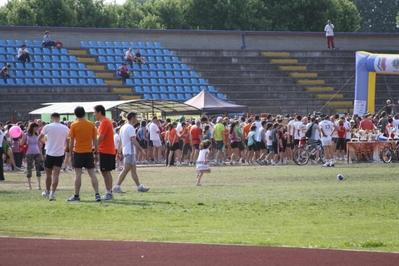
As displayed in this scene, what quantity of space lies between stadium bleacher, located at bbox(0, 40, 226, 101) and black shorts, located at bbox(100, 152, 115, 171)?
3008cm

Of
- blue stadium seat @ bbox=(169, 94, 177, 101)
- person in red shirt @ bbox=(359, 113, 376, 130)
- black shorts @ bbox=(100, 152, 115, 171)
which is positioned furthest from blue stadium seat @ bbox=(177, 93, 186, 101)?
black shorts @ bbox=(100, 152, 115, 171)

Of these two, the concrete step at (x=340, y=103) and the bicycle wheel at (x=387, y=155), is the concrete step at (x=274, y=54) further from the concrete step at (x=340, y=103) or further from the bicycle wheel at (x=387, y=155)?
the bicycle wheel at (x=387, y=155)

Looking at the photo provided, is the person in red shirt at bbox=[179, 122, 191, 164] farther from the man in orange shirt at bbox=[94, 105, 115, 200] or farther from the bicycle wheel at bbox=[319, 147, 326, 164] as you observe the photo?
the man in orange shirt at bbox=[94, 105, 115, 200]

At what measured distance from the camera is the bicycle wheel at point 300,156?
36.0 metres

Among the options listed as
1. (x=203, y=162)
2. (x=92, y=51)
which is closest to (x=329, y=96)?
(x=92, y=51)

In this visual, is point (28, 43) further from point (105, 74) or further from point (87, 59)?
point (105, 74)

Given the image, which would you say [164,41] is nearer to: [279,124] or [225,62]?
[225,62]

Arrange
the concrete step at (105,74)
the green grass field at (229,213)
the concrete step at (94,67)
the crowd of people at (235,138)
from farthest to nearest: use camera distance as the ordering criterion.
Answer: the concrete step at (94,67), the concrete step at (105,74), the crowd of people at (235,138), the green grass field at (229,213)

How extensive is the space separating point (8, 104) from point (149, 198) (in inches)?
1142

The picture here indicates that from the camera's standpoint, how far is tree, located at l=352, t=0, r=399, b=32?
406ft

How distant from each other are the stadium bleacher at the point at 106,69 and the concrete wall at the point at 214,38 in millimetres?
834

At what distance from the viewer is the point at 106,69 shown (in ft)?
177

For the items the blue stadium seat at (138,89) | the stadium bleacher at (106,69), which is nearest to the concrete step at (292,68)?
the stadium bleacher at (106,69)

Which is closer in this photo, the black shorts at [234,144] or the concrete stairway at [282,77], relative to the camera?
the black shorts at [234,144]
